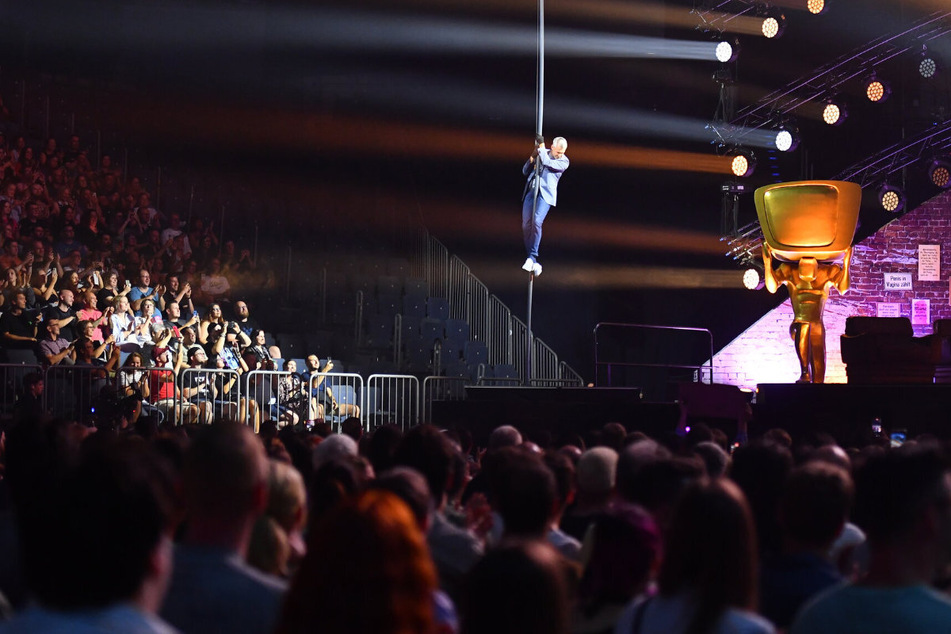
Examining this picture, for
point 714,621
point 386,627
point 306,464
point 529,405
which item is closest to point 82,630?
point 386,627

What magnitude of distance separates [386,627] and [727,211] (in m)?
13.6

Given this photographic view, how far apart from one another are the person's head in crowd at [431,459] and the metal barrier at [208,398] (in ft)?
21.0

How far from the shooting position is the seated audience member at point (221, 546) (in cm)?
209

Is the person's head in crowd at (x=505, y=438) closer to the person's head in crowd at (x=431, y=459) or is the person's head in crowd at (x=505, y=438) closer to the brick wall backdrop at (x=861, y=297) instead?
the person's head in crowd at (x=431, y=459)

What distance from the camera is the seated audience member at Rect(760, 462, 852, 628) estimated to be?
101 inches

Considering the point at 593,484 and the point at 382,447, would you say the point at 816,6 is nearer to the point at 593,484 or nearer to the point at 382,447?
the point at 382,447

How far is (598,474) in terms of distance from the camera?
3705 mm

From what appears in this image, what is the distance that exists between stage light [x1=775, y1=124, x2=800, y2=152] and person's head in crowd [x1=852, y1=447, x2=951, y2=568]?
12194 millimetres

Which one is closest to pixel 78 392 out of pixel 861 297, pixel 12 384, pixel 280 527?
pixel 12 384

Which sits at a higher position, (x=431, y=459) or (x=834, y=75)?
(x=834, y=75)

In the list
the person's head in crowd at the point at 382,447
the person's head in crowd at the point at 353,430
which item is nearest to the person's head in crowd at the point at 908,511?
the person's head in crowd at the point at 382,447

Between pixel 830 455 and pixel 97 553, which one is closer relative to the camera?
pixel 97 553

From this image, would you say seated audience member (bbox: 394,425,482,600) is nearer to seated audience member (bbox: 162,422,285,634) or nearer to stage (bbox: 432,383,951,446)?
seated audience member (bbox: 162,422,285,634)

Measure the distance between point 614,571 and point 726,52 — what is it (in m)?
12.3
